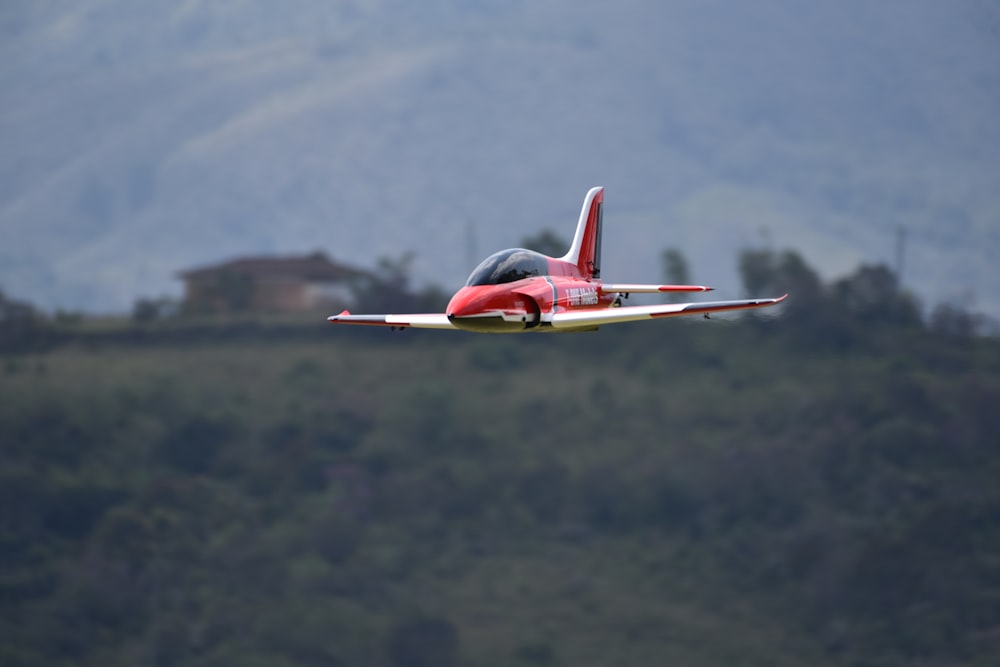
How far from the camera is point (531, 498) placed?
186 m

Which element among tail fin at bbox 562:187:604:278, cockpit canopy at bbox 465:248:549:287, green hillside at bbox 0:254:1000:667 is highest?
tail fin at bbox 562:187:604:278

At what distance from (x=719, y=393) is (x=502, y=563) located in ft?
145

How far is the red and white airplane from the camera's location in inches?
1168

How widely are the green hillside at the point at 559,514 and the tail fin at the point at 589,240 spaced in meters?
109

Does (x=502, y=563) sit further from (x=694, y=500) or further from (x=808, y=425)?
(x=808, y=425)

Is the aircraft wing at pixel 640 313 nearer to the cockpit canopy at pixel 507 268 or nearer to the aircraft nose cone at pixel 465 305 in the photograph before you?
the cockpit canopy at pixel 507 268

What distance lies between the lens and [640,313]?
29.7m

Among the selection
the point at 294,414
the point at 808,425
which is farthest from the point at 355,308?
the point at 808,425

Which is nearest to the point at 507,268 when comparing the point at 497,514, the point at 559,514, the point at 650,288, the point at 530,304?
the point at 530,304

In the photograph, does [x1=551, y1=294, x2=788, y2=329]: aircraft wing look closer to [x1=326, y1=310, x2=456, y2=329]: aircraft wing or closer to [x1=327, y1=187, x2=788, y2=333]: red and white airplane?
[x1=327, y1=187, x2=788, y2=333]: red and white airplane

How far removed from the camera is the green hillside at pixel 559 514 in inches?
6097

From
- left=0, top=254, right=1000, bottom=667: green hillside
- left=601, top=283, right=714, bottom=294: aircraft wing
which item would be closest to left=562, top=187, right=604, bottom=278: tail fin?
left=601, top=283, right=714, bottom=294: aircraft wing

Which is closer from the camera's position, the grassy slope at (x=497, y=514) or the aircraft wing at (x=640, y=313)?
the aircraft wing at (x=640, y=313)

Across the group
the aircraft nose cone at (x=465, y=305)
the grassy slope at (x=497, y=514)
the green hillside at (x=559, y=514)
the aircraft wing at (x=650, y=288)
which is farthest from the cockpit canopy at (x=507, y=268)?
the grassy slope at (x=497, y=514)
